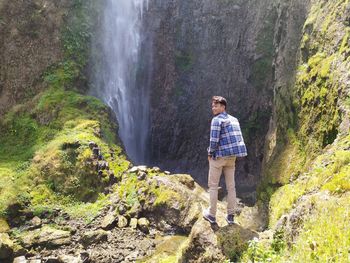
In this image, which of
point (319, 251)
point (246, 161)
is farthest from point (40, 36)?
point (319, 251)

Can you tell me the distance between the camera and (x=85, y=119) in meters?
18.0

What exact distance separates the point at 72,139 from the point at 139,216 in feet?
16.0

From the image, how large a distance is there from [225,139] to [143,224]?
6.70m

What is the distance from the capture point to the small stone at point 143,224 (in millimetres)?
12828

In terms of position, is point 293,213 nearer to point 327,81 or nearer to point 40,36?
point 327,81

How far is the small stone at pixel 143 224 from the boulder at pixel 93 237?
1.21 metres

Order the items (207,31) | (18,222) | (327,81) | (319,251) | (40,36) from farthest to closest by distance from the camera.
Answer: (207,31) < (40,36) < (18,222) < (327,81) < (319,251)

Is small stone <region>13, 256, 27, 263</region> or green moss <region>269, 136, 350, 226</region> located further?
small stone <region>13, 256, 27, 263</region>

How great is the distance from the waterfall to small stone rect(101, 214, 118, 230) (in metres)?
10.9

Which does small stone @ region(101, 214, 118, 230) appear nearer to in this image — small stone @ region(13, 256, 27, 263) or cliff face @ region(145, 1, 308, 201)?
small stone @ region(13, 256, 27, 263)

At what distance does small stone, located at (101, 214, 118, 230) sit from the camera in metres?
12.9

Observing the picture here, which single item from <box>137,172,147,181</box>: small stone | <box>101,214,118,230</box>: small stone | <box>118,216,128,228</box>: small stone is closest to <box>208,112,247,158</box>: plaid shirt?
<box>118,216,128,228</box>: small stone

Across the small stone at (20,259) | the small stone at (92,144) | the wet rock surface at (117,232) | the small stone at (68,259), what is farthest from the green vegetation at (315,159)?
the small stone at (20,259)

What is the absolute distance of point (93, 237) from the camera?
40.1ft
